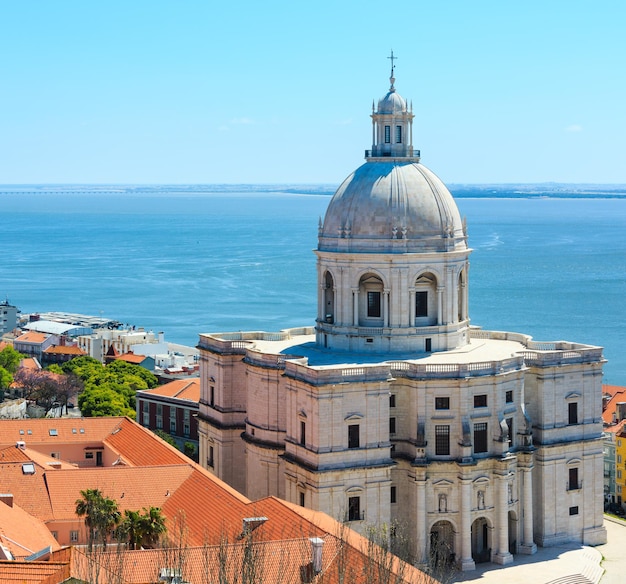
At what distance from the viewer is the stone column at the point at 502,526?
55.8m

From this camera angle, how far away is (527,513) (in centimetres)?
5712

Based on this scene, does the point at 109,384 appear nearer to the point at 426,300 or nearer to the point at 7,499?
the point at 426,300

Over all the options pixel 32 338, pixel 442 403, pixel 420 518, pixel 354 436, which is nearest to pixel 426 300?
pixel 442 403

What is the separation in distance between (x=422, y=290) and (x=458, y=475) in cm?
856

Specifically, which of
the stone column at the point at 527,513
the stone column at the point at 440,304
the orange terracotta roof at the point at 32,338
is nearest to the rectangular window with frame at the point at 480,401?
the stone column at the point at 527,513

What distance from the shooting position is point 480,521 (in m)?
56.6

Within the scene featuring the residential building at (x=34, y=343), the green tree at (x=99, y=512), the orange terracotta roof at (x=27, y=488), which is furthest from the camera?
the residential building at (x=34, y=343)

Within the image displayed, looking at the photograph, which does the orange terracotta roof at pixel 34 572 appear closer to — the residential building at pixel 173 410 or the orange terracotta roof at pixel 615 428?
the orange terracotta roof at pixel 615 428

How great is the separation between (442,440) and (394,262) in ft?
26.1

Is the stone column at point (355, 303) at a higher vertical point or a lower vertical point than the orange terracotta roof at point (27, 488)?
higher

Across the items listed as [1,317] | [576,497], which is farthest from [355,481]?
[1,317]

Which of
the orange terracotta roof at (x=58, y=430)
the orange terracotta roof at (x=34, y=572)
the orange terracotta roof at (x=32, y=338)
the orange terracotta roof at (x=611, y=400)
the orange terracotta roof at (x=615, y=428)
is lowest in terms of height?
the orange terracotta roof at (x=32, y=338)

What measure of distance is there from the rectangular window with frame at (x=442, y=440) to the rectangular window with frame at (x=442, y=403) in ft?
2.55

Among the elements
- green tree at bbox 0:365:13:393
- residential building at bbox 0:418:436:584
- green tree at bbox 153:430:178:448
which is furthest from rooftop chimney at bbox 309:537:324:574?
green tree at bbox 0:365:13:393
